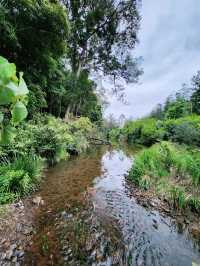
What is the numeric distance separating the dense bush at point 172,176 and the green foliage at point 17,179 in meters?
3.01

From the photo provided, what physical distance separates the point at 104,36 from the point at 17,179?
14.9 m

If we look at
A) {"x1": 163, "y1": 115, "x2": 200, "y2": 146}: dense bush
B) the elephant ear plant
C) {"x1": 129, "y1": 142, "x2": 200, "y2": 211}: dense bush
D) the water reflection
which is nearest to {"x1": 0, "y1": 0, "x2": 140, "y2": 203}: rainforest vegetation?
the elephant ear plant

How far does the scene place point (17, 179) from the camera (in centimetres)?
398

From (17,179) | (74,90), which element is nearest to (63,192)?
(17,179)

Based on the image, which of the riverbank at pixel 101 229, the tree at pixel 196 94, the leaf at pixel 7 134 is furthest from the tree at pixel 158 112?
the leaf at pixel 7 134

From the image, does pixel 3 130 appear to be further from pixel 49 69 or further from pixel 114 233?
pixel 49 69

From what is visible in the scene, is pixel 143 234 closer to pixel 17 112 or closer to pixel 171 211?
pixel 171 211

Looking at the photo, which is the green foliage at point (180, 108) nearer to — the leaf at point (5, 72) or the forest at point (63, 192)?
the forest at point (63, 192)

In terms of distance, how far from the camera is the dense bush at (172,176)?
4141 mm

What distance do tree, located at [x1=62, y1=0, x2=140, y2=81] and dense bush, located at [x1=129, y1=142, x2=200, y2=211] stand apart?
1116cm

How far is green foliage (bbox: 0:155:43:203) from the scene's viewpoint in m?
3.68

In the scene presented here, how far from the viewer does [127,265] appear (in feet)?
7.96

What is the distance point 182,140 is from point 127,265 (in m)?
11.5

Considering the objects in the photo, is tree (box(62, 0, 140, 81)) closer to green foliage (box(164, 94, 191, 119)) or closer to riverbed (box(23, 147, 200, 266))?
green foliage (box(164, 94, 191, 119))
